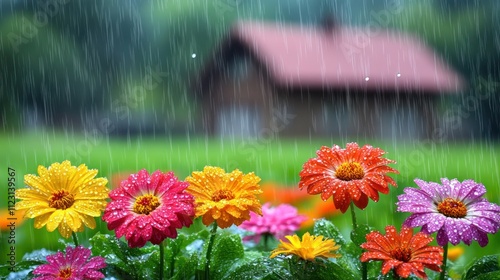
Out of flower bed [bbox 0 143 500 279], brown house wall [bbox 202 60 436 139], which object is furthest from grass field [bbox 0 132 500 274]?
brown house wall [bbox 202 60 436 139]

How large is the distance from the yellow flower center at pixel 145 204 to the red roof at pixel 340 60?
17.8 feet

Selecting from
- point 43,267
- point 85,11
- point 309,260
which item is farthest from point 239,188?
point 85,11

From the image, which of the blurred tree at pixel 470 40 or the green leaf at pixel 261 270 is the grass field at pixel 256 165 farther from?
the blurred tree at pixel 470 40

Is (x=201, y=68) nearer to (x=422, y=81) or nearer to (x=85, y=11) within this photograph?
(x=85, y=11)

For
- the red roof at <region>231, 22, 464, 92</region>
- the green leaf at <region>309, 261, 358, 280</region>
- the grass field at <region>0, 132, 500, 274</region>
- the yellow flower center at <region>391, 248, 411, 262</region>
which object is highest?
the red roof at <region>231, 22, 464, 92</region>

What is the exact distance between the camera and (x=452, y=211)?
2.25ft

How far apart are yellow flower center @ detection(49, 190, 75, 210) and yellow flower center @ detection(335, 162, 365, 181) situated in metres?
0.29

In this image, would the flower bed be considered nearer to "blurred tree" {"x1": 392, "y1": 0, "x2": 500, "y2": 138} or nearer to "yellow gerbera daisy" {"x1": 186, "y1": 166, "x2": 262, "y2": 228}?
"yellow gerbera daisy" {"x1": 186, "y1": 166, "x2": 262, "y2": 228}

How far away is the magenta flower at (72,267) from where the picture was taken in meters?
0.68

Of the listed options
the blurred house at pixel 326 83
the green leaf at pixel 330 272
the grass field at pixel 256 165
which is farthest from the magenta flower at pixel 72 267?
the blurred house at pixel 326 83

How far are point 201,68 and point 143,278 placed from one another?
6.89 m

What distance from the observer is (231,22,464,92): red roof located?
20.5 feet

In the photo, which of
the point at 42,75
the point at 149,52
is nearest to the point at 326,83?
the point at 149,52

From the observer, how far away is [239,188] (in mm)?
727
